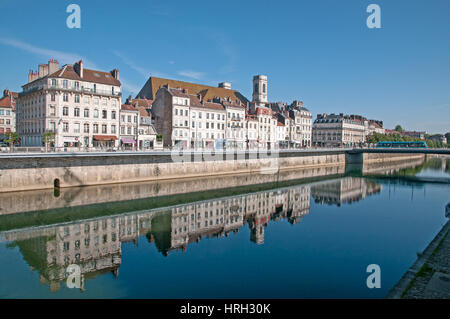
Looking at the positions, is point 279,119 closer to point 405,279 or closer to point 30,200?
point 30,200

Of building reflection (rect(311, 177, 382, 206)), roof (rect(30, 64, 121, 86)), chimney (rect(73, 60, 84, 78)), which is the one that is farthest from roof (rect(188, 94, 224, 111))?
building reflection (rect(311, 177, 382, 206))

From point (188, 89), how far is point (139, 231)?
2288 inches

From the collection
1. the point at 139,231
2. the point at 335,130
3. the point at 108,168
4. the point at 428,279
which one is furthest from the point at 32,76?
the point at 335,130

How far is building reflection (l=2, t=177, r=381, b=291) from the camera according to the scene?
51.3ft

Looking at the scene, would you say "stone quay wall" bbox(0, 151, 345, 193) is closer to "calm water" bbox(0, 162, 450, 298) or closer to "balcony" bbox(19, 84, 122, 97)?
"calm water" bbox(0, 162, 450, 298)

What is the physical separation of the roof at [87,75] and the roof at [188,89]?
2002cm

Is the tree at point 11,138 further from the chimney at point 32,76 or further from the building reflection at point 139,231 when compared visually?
the building reflection at point 139,231

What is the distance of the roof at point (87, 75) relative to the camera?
42956 mm

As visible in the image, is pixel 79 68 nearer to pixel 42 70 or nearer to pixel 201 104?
pixel 42 70

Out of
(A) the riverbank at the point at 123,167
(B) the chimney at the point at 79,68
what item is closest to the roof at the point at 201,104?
(A) the riverbank at the point at 123,167

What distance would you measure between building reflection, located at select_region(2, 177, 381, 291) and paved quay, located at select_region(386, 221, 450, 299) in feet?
29.6

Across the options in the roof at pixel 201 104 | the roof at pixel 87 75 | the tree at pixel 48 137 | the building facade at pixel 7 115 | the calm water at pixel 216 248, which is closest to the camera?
the calm water at pixel 216 248

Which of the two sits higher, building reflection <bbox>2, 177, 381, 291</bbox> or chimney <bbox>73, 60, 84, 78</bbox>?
chimney <bbox>73, 60, 84, 78</bbox>
